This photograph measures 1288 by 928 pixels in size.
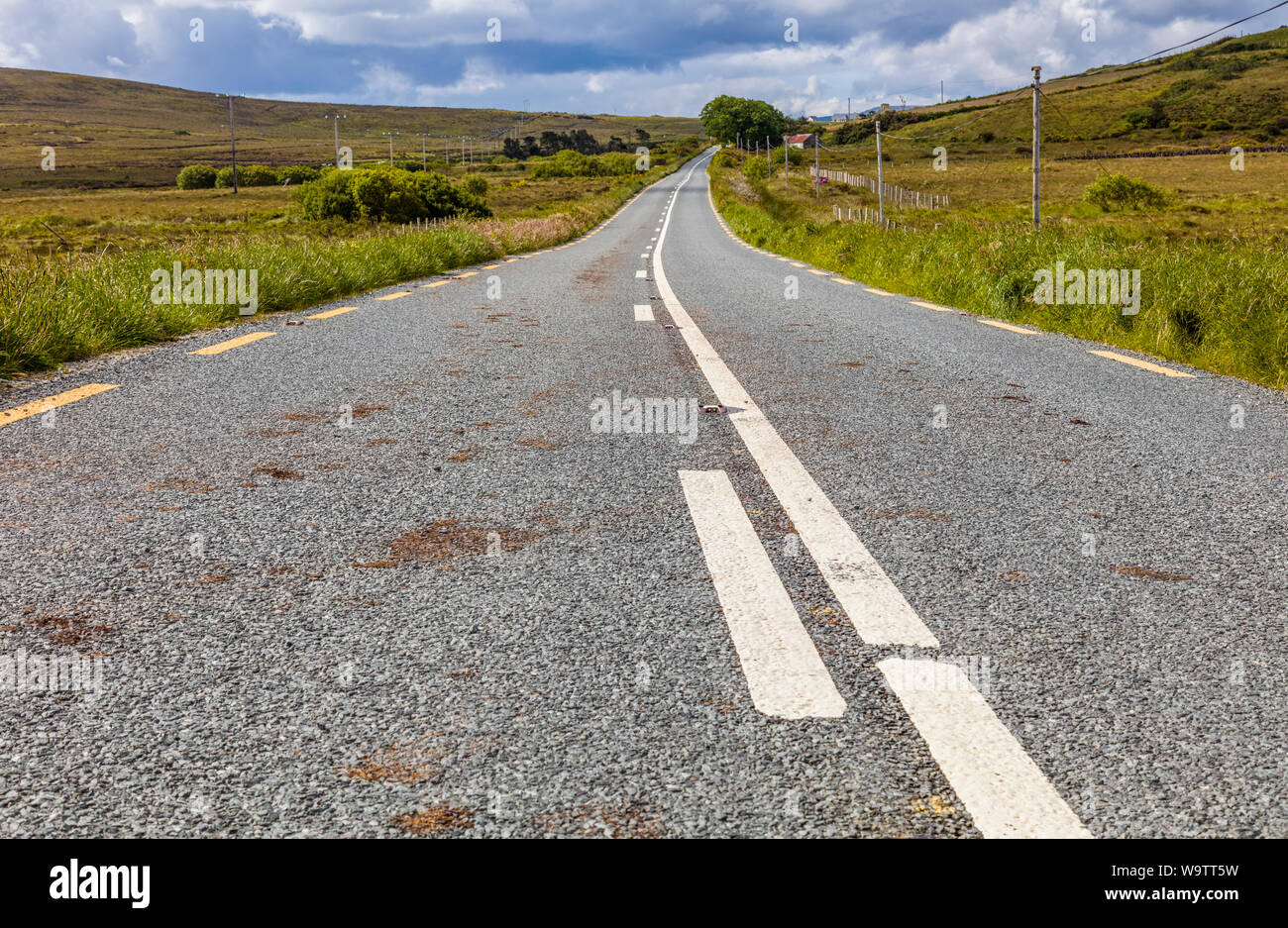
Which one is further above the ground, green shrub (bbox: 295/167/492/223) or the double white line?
green shrub (bbox: 295/167/492/223)

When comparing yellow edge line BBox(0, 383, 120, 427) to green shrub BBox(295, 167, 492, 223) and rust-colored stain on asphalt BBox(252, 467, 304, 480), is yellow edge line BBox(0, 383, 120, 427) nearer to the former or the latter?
rust-colored stain on asphalt BBox(252, 467, 304, 480)

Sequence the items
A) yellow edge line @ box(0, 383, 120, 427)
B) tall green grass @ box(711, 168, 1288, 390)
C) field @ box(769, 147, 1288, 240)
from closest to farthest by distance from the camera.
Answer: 1. yellow edge line @ box(0, 383, 120, 427)
2. tall green grass @ box(711, 168, 1288, 390)
3. field @ box(769, 147, 1288, 240)

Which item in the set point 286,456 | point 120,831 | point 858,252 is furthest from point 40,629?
point 858,252

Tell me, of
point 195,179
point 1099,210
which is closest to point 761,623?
point 1099,210

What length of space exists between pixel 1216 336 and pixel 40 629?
7.81 meters

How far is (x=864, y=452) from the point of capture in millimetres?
4250

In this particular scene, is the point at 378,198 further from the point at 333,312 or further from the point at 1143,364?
the point at 1143,364

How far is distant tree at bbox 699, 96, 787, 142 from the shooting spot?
158000mm

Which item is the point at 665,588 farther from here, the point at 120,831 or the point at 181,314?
the point at 181,314

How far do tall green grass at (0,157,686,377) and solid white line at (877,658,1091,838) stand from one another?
20.4ft

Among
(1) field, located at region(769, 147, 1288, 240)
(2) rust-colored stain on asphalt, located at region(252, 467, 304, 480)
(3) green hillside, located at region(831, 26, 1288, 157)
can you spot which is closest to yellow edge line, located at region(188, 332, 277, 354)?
(2) rust-colored stain on asphalt, located at region(252, 467, 304, 480)

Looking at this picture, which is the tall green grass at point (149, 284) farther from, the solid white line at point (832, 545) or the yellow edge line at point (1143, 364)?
the yellow edge line at point (1143, 364)

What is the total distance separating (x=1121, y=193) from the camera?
2101 inches

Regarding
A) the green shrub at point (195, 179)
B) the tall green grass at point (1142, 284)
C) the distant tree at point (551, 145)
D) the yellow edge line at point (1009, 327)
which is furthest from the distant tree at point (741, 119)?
the yellow edge line at point (1009, 327)
